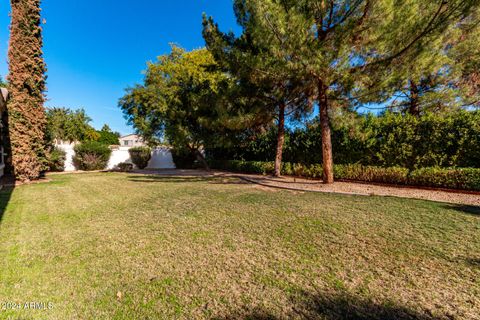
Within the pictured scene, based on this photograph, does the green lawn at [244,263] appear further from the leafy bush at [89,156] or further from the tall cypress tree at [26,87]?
the leafy bush at [89,156]

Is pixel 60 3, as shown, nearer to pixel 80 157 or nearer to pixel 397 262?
pixel 80 157

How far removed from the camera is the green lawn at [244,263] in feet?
6.17

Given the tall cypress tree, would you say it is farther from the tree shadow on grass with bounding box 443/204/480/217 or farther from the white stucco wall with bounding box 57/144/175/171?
the tree shadow on grass with bounding box 443/204/480/217

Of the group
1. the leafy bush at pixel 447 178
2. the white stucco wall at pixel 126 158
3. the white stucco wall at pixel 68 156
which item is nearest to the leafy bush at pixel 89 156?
the white stucco wall at pixel 68 156

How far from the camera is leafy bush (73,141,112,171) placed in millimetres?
15688

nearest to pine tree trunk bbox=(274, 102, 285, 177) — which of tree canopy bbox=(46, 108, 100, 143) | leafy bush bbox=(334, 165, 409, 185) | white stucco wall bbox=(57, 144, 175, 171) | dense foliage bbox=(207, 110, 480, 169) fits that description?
dense foliage bbox=(207, 110, 480, 169)

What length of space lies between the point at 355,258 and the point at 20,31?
13.8 m

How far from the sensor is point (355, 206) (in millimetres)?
5035

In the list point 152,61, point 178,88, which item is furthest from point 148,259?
point 152,61

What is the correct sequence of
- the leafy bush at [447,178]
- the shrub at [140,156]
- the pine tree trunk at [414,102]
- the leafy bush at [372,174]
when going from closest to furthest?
the leafy bush at [447,178]
the leafy bush at [372,174]
the pine tree trunk at [414,102]
the shrub at [140,156]

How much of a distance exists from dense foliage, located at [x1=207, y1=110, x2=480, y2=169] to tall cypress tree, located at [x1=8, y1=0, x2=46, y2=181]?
12.3 metres

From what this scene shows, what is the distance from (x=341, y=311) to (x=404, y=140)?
7936mm

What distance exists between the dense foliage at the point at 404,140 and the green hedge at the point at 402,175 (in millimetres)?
446

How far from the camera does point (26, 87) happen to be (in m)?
9.15
